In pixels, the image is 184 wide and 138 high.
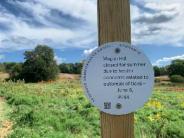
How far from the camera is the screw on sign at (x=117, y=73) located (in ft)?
7.41

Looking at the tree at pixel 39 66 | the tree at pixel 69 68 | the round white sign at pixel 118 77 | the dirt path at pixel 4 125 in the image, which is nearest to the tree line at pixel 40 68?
the tree at pixel 39 66

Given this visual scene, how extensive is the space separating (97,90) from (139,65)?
0.25 meters

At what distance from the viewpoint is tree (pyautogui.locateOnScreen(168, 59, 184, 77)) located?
41281 millimetres

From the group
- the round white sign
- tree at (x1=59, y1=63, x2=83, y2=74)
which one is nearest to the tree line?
tree at (x1=59, y1=63, x2=83, y2=74)

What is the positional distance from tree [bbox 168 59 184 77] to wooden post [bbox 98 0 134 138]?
1550 inches

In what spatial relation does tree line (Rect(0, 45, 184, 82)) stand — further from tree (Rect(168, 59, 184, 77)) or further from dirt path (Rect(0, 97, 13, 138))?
dirt path (Rect(0, 97, 13, 138))

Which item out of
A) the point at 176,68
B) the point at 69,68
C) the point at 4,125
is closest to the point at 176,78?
the point at 176,68

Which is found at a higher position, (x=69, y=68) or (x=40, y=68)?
(x=69, y=68)

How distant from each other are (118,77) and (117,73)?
0.02m

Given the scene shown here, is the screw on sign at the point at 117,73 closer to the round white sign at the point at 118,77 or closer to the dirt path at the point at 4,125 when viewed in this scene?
the round white sign at the point at 118,77

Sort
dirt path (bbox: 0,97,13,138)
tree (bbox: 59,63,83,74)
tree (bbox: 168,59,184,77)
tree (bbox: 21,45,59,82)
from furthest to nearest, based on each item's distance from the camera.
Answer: tree (bbox: 59,63,83,74)
tree (bbox: 168,59,184,77)
tree (bbox: 21,45,59,82)
dirt path (bbox: 0,97,13,138)

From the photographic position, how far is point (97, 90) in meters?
2.28

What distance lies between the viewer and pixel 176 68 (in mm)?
41438

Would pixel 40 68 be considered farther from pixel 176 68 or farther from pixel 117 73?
pixel 117 73
